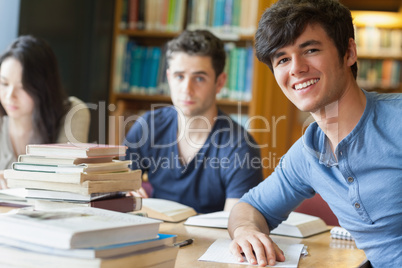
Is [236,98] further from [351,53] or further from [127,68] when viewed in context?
→ [351,53]

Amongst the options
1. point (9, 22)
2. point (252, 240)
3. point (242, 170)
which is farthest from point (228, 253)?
point (9, 22)

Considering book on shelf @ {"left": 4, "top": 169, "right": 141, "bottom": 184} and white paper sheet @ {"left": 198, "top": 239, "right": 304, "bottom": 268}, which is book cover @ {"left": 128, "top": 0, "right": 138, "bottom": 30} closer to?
book on shelf @ {"left": 4, "top": 169, "right": 141, "bottom": 184}

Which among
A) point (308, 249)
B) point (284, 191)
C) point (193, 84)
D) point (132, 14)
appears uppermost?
point (132, 14)

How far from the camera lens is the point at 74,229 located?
84 cm

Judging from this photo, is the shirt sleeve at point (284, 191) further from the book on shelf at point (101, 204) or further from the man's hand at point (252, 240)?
the book on shelf at point (101, 204)

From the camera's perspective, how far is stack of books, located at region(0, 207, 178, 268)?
0.84 meters

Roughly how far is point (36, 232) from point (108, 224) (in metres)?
0.12

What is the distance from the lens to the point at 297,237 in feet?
4.93

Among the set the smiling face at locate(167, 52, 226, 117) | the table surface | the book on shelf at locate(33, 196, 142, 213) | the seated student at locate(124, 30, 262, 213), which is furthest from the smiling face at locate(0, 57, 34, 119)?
the book on shelf at locate(33, 196, 142, 213)

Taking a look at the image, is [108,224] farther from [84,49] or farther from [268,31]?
[84,49]

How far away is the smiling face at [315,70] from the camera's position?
1341mm

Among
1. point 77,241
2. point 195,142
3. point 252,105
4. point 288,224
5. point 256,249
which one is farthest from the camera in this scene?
point 252,105

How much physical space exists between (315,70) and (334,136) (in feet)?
0.57

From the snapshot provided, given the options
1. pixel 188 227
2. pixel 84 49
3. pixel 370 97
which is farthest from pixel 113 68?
pixel 370 97
